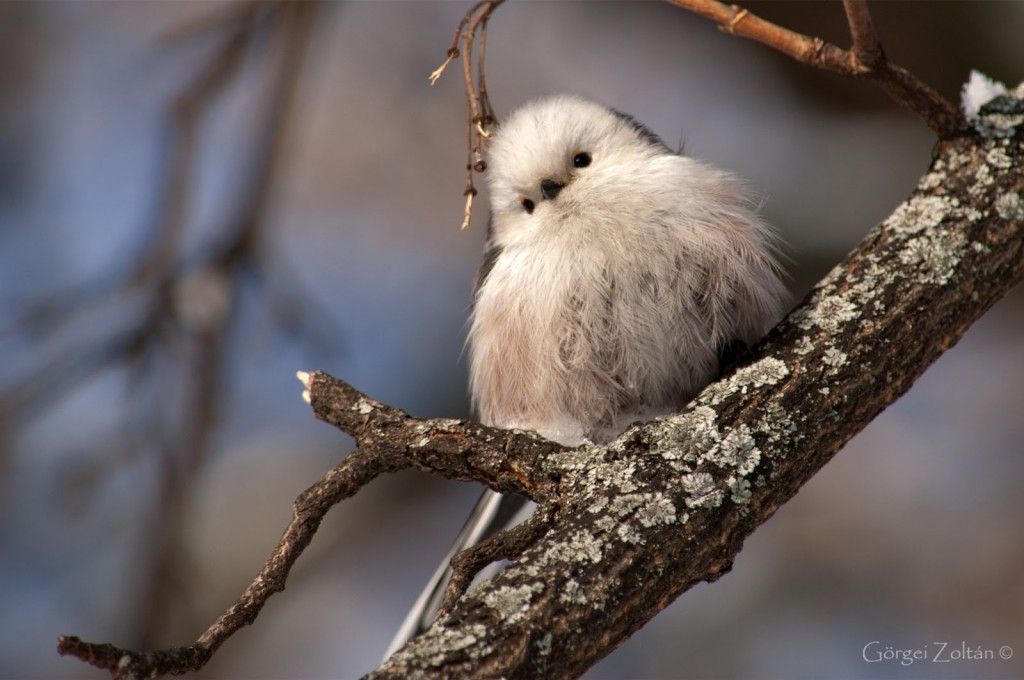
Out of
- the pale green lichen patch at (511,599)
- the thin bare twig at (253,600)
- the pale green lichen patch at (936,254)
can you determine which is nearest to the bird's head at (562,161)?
the pale green lichen patch at (936,254)

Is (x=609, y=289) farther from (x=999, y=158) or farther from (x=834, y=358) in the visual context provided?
(x=999, y=158)

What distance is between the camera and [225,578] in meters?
2.49

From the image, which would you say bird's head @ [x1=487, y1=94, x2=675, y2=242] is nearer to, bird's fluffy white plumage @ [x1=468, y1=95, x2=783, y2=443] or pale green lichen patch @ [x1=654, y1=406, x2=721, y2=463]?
bird's fluffy white plumage @ [x1=468, y1=95, x2=783, y2=443]

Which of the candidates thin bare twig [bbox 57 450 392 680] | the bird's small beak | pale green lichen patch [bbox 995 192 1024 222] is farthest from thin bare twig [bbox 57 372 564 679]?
pale green lichen patch [bbox 995 192 1024 222]

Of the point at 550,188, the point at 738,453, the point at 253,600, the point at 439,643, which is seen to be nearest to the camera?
the point at 439,643

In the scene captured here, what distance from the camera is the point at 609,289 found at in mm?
1458

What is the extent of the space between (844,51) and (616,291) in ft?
1.66

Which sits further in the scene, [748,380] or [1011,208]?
[1011,208]

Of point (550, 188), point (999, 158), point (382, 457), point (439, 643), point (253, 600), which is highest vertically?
point (550, 188)

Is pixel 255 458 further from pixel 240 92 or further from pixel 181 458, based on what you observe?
pixel 240 92

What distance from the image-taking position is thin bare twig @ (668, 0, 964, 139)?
1.25m

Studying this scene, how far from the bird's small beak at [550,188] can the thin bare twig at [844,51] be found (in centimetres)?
43

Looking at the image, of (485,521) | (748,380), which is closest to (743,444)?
(748,380)

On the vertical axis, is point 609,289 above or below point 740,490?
above
